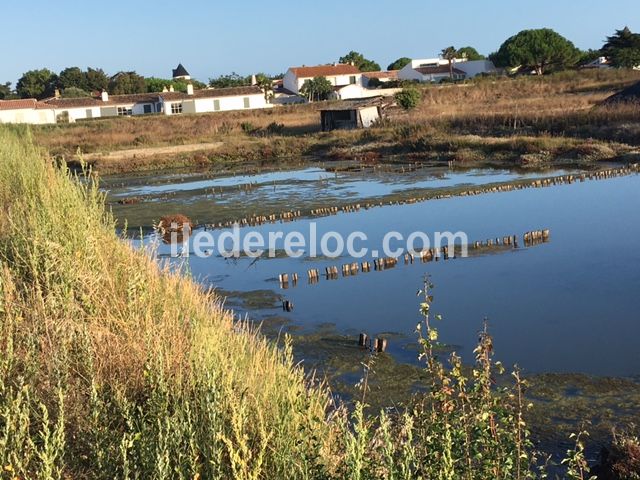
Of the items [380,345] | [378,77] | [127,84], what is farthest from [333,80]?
[380,345]

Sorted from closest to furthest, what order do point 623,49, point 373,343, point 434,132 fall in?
point 373,343 < point 434,132 < point 623,49

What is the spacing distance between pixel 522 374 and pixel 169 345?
3773 mm

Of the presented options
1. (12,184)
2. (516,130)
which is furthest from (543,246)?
(516,130)

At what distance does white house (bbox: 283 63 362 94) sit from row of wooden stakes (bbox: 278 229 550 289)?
68332 mm

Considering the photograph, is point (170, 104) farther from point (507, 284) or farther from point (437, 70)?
point (507, 284)

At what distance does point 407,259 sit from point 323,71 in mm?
72071

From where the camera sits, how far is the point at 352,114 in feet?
126

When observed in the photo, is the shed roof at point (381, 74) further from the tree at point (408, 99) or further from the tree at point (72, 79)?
the tree at point (408, 99)

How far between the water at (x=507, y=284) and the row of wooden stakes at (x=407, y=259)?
194 millimetres

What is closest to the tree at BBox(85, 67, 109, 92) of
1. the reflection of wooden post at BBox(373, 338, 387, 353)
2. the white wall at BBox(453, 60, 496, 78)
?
the white wall at BBox(453, 60, 496, 78)

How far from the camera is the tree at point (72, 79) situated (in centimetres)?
7962

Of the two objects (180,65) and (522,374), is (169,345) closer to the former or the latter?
(522,374)

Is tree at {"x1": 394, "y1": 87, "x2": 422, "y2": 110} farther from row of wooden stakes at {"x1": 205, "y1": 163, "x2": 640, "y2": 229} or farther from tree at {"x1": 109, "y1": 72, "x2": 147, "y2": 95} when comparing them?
Answer: tree at {"x1": 109, "y1": 72, "x2": 147, "y2": 95}

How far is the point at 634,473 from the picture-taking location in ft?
14.0
